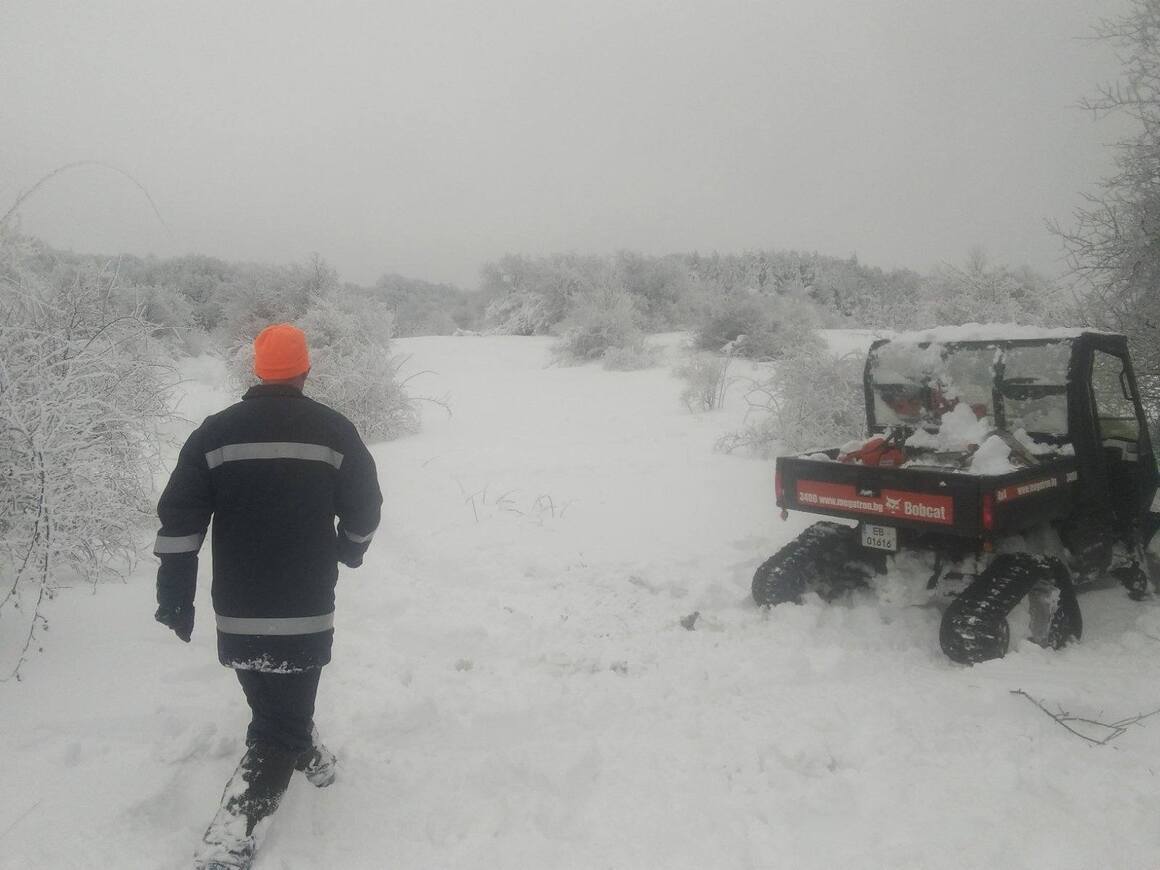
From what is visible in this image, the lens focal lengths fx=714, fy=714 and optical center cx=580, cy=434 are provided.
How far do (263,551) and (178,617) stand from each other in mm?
375

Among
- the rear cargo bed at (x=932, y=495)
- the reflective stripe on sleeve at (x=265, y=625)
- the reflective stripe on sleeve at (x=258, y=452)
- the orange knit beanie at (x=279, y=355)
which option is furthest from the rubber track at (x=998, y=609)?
the orange knit beanie at (x=279, y=355)

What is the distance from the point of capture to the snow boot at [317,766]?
290 centimetres

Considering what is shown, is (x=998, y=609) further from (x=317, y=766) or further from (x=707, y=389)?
(x=707, y=389)

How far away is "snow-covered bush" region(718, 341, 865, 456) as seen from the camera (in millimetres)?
10312

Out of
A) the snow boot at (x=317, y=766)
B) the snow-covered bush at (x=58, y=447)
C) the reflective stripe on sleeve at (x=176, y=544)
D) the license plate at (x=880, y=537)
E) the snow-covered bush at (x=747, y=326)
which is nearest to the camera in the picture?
the reflective stripe on sleeve at (x=176, y=544)

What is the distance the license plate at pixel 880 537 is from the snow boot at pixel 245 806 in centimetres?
360

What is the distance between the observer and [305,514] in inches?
104

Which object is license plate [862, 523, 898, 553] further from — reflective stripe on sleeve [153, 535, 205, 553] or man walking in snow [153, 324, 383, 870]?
reflective stripe on sleeve [153, 535, 205, 553]

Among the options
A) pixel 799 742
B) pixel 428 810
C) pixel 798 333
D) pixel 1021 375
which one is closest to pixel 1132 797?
pixel 799 742

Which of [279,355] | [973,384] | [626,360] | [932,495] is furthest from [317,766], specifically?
[626,360]

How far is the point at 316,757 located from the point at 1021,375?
5.07 m

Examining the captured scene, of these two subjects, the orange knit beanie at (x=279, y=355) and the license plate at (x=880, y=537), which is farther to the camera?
the license plate at (x=880, y=537)

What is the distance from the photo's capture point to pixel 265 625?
8.54 ft

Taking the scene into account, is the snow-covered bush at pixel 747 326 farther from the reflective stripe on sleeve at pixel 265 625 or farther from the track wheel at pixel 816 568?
the reflective stripe on sleeve at pixel 265 625
